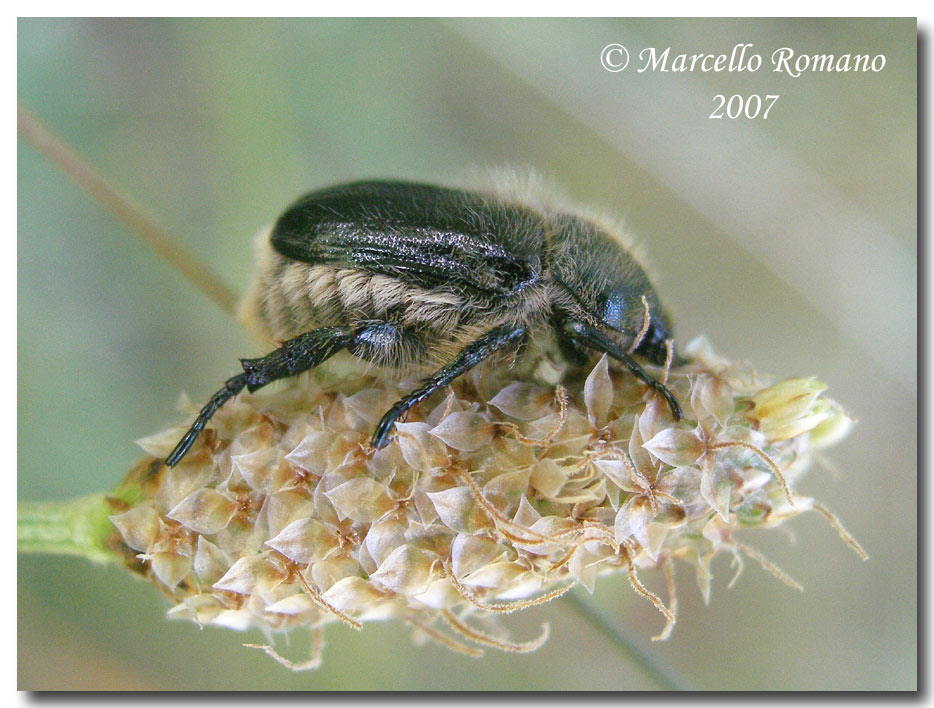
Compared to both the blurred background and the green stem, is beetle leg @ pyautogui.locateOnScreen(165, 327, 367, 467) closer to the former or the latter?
the green stem

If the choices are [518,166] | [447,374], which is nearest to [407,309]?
[447,374]

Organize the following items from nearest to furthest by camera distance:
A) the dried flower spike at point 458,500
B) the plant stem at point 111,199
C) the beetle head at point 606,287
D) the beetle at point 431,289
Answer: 1. the dried flower spike at point 458,500
2. the beetle at point 431,289
3. the beetle head at point 606,287
4. the plant stem at point 111,199

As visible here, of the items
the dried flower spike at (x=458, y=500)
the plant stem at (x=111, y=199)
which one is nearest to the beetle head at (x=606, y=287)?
the dried flower spike at (x=458, y=500)

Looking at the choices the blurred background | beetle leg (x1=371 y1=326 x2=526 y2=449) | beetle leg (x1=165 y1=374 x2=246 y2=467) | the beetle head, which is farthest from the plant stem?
the beetle head

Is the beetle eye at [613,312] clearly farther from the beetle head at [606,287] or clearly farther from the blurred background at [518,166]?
the blurred background at [518,166]

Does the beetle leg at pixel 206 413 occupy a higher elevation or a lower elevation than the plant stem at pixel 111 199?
lower

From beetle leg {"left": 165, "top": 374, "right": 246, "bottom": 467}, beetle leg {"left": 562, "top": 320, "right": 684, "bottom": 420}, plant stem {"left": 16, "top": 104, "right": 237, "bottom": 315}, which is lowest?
beetle leg {"left": 165, "top": 374, "right": 246, "bottom": 467}

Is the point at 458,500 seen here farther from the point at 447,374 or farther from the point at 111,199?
the point at 111,199

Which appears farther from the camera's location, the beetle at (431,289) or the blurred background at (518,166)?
the blurred background at (518,166)
